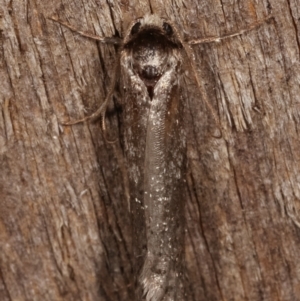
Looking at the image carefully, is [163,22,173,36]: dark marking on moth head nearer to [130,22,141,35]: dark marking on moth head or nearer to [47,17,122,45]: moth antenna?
[130,22,141,35]: dark marking on moth head

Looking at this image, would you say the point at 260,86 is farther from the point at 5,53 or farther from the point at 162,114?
the point at 5,53

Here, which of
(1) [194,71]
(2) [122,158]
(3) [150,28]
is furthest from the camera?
(2) [122,158]

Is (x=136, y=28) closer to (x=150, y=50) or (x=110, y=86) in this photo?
(x=150, y=50)

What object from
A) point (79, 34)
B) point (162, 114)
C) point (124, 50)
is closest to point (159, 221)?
point (162, 114)

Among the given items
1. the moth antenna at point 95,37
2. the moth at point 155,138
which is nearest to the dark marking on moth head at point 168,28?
the moth at point 155,138

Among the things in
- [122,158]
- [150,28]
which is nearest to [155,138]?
[122,158]

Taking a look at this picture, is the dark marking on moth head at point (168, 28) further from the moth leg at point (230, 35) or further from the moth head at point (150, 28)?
the moth leg at point (230, 35)

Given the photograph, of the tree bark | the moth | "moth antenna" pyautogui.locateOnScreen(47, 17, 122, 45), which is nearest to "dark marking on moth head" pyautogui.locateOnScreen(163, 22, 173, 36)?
the moth
